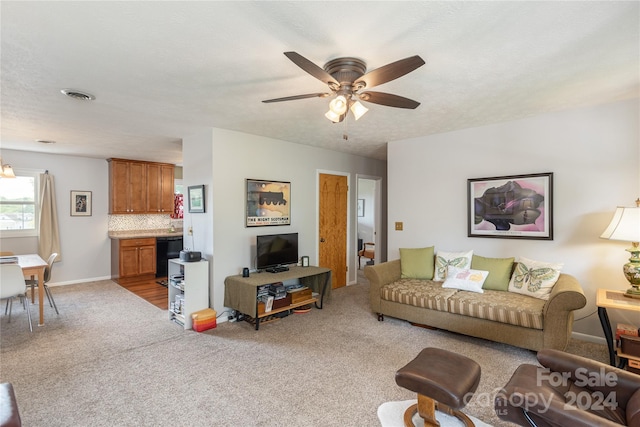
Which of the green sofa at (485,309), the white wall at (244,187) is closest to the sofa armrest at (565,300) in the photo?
the green sofa at (485,309)

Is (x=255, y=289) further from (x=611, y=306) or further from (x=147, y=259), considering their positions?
(x=147, y=259)

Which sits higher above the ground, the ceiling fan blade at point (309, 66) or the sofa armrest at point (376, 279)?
the ceiling fan blade at point (309, 66)

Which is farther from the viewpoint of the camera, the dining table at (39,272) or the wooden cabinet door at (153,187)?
the wooden cabinet door at (153,187)

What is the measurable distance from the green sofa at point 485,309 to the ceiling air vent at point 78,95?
340cm

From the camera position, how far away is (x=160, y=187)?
22.3 ft

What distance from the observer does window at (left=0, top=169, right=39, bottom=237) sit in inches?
214

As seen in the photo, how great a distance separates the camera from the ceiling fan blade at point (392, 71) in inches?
65.3

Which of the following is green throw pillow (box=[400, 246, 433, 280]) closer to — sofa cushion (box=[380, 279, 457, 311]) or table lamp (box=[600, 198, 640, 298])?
sofa cushion (box=[380, 279, 457, 311])

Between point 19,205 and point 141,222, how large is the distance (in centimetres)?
196

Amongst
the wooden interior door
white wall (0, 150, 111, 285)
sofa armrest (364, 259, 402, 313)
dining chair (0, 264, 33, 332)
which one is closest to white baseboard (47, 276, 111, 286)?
white wall (0, 150, 111, 285)

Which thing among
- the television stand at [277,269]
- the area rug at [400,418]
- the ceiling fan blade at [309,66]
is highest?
the ceiling fan blade at [309,66]

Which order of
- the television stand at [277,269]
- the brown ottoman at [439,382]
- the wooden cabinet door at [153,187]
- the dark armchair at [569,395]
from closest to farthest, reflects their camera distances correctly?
the dark armchair at [569,395], the brown ottoman at [439,382], the television stand at [277,269], the wooden cabinet door at [153,187]

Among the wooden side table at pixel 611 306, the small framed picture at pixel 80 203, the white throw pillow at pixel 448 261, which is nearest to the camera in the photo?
the wooden side table at pixel 611 306

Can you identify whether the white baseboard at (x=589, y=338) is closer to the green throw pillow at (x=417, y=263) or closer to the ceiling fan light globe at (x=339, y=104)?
the green throw pillow at (x=417, y=263)
